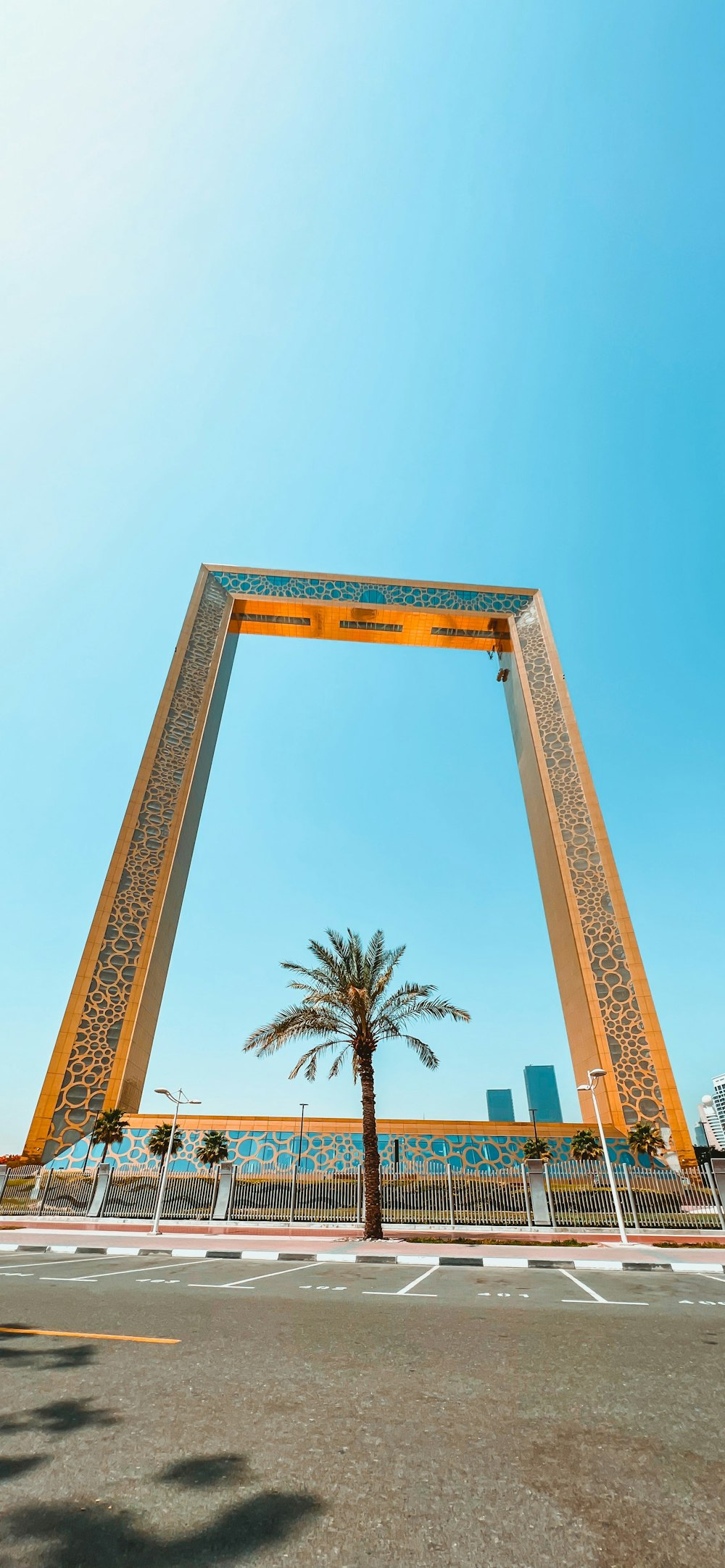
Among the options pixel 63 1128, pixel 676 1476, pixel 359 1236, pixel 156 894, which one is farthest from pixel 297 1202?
pixel 676 1476

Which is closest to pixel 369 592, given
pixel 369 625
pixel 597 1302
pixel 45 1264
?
pixel 369 625

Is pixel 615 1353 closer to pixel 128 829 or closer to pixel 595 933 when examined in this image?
pixel 595 933

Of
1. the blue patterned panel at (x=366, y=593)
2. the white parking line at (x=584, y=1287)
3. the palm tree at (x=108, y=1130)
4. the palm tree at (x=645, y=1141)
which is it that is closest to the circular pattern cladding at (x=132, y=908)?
the palm tree at (x=108, y=1130)

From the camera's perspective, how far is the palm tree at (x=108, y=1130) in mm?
27109

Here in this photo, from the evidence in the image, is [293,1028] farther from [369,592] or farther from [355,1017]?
[369,592]

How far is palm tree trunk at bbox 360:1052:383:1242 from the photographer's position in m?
16.0

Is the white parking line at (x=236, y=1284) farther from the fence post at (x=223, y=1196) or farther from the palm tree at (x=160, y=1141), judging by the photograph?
the palm tree at (x=160, y=1141)

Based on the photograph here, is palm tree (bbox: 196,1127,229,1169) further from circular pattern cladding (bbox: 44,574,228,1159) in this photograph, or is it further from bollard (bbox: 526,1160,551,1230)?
bollard (bbox: 526,1160,551,1230)

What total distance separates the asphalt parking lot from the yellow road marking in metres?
0.03

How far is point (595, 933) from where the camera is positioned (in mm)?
32188

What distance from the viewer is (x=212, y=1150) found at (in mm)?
26953

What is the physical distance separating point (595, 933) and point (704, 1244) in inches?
710

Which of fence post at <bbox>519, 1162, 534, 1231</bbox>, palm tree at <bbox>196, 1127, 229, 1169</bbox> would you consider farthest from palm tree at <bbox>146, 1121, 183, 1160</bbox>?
fence post at <bbox>519, 1162, 534, 1231</bbox>

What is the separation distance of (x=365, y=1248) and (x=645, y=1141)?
55.8ft
